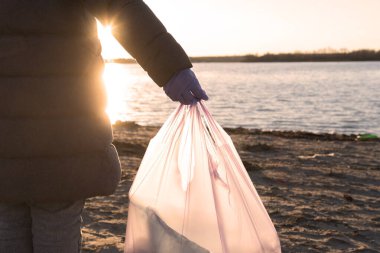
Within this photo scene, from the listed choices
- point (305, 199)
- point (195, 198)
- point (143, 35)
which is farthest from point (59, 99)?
point (305, 199)

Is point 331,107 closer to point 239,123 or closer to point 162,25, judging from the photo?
point 239,123

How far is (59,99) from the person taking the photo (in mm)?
1712

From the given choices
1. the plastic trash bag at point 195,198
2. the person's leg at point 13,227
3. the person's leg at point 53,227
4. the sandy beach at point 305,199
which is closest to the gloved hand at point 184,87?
the plastic trash bag at point 195,198

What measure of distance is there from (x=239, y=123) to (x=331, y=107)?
7843mm

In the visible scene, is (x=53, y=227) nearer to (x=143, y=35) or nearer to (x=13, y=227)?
(x=13, y=227)

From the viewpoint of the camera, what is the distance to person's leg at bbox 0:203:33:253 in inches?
70.6

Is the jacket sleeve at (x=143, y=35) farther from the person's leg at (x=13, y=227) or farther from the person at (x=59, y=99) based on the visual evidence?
the person's leg at (x=13, y=227)

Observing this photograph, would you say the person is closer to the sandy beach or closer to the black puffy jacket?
the black puffy jacket

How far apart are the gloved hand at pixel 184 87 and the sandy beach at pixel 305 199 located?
1.60 meters

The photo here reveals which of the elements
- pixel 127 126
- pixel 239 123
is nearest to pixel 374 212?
pixel 127 126

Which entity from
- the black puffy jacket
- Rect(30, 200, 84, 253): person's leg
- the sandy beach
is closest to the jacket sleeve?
the black puffy jacket

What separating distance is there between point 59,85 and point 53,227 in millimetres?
457

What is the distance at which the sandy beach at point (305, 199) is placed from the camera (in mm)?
3332

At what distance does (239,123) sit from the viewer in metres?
17.5
